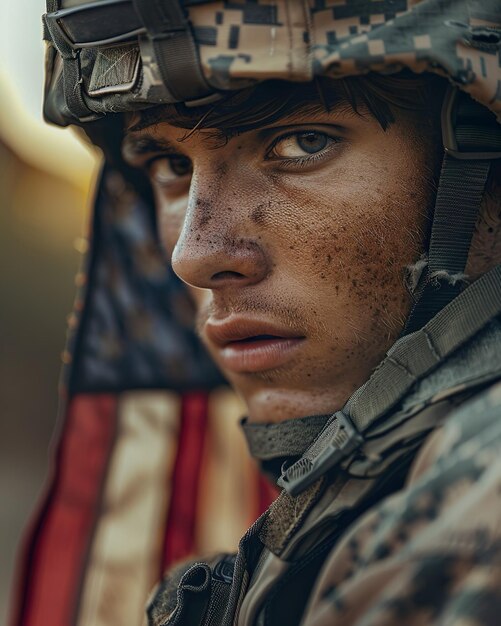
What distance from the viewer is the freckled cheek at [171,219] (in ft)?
5.66

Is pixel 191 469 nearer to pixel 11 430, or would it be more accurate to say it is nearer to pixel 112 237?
pixel 112 237

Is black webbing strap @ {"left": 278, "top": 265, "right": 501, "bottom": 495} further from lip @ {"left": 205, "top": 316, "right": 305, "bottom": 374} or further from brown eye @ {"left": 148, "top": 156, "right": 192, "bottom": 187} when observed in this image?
brown eye @ {"left": 148, "top": 156, "right": 192, "bottom": 187}

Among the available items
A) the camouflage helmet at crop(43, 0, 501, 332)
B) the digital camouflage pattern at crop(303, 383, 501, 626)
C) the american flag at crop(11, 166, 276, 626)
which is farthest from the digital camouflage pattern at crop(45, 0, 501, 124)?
the american flag at crop(11, 166, 276, 626)

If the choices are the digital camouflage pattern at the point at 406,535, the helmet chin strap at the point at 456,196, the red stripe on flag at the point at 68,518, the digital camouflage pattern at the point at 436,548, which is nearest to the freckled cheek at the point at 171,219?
the helmet chin strap at the point at 456,196

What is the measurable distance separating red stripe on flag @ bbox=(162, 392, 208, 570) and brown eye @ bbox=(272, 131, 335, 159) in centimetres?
147

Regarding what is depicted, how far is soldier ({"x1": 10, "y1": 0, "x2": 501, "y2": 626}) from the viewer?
1.15m

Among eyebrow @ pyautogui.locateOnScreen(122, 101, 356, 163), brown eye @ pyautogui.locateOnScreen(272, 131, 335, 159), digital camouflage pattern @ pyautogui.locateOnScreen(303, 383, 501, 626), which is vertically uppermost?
eyebrow @ pyautogui.locateOnScreen(122, 101, 356, 163)

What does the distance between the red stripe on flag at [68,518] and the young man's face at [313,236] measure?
1318mm

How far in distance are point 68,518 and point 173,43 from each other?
169cm

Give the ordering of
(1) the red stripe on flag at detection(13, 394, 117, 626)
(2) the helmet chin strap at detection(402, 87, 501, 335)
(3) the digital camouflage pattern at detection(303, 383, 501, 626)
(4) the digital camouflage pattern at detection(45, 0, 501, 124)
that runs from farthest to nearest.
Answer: (1) the red stripe on flag at detection(13, 394, 117, 626) < (2) the helmet chin strap at detection(402, 87, 501, 335) < (4) the digital camouflage pattern at detection(45, 0, 501, 124) < (3) the digital camouflage pattern at detection(303, 383, 501, 626)

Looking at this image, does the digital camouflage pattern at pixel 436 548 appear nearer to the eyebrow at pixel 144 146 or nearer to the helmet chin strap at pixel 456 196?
the helmet chin strap at pixel 456 196

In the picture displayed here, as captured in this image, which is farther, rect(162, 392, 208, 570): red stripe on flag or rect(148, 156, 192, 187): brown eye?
rect(162, 392, 208, 570): red stripe on flag

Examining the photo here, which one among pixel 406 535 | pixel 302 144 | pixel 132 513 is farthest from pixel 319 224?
pixel 132 513

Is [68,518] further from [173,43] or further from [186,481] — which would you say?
[173,43]
